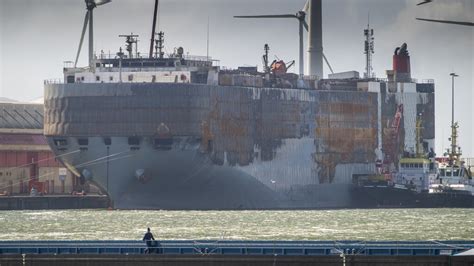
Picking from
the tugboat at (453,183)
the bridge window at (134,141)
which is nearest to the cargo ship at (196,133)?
the bridge window at (134,141)

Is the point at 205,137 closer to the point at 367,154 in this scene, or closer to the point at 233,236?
the point at 367,154

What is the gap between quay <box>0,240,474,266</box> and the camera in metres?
63.3

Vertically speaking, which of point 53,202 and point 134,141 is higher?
point 134,141

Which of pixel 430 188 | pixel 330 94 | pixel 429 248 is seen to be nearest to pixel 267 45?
pixel 330 94

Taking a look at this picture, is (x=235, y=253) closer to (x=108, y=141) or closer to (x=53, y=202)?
(x=108, y=141)

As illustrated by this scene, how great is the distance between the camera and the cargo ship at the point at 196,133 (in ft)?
521

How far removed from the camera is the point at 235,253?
66562mm

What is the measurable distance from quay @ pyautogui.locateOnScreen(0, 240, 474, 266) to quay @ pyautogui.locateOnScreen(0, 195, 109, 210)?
313 ft

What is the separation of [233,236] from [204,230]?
33.3ft

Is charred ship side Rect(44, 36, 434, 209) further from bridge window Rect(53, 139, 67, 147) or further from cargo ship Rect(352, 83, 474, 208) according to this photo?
cargo ship Rect(352, 83, 474, 208)

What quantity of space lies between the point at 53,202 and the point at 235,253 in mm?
102817

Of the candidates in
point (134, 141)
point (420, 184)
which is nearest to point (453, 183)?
point (420, 184)

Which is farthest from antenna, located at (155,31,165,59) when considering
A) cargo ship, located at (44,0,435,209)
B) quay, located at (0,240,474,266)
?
quay, located at (0,240,474,266)

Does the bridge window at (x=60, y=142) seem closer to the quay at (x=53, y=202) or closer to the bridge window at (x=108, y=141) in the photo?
the bridge window at (x=108, y=141)
